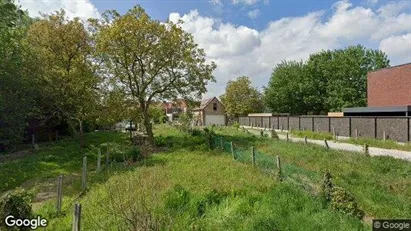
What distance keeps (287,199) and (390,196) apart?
11.7ft

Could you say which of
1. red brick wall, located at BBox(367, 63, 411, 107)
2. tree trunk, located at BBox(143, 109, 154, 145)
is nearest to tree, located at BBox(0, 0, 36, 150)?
tree trunk, located at BBox(143, 109, 154, 145)

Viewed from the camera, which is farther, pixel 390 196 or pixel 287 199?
pixel 390 196

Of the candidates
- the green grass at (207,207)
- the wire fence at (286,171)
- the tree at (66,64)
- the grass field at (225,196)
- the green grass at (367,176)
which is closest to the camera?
the green grass at (207,207)

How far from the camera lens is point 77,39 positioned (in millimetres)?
22484

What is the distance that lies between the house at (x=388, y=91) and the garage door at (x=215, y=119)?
37760mm

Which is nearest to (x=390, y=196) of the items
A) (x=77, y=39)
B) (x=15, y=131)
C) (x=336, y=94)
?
(x=15, y=131)

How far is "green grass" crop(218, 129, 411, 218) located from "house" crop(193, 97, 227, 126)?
54220 mm

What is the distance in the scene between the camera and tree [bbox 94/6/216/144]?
838 inches

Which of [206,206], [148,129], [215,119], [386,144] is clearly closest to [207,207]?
[206,206]

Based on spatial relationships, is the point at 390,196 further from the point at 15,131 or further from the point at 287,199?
the point at 15,131

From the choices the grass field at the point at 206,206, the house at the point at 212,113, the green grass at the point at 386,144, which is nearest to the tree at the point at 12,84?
the grass field at the point at 206,206

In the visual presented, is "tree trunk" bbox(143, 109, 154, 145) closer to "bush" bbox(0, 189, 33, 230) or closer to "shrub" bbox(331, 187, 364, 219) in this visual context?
"bush" bbox(0, 189, 33, 230)

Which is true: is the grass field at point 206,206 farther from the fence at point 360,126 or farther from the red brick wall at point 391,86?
the red brick wall at point 391,86

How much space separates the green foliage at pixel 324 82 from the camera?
173 feet
